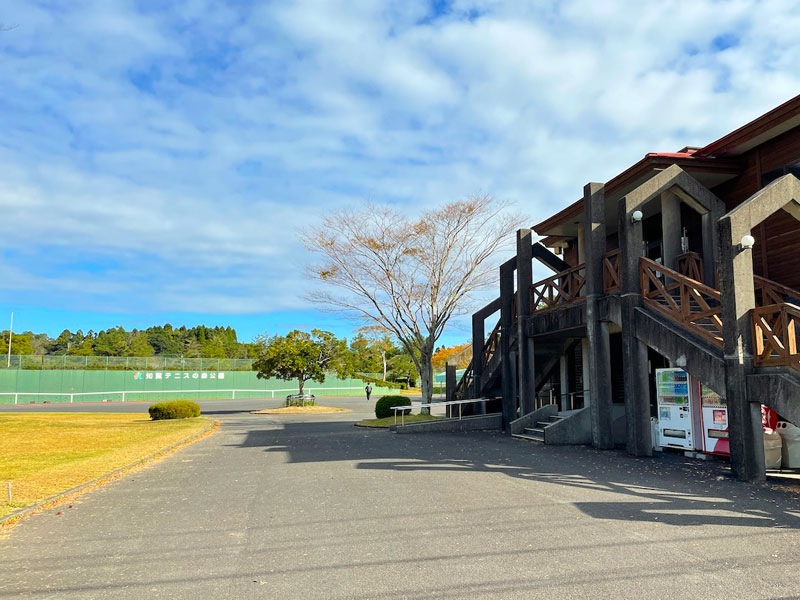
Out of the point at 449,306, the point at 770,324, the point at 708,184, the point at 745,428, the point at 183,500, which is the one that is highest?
the point at 708,184

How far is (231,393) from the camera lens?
54.1m

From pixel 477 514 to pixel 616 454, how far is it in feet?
22.7

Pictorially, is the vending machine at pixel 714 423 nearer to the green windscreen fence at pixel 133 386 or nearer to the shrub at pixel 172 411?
the shrub at pixel 172 411

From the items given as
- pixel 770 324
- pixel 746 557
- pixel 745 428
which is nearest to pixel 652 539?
pixel 746 557

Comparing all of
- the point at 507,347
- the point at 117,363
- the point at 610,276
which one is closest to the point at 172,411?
the point at 507,347

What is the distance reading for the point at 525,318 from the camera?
58.3 ft

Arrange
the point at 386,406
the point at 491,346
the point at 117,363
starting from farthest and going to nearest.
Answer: the point at 117,363 → the point at 386,406 → the point at 491,346

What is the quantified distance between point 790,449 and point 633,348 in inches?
129

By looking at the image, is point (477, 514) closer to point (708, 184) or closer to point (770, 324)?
point (770, 324)

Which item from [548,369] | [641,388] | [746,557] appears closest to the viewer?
[746,557]

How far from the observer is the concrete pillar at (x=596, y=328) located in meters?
13.8

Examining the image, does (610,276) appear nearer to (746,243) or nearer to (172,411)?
(746,243)

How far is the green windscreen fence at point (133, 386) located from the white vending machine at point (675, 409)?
45.4 metres

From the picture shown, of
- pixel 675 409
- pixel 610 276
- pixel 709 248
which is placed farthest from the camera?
pixel 709 248
